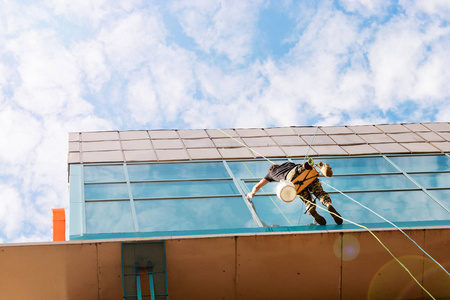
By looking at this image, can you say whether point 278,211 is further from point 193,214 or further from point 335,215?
point 193,214

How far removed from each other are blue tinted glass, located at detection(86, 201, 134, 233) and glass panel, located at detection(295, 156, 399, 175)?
5478 millimetres

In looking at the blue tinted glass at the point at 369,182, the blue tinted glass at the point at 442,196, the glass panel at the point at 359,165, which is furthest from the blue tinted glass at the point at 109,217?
the blue tinted glass at the point at 442,196

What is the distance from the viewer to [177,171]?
1378 centimetres

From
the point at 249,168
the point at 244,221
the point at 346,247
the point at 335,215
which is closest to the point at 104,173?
the point at 249,168

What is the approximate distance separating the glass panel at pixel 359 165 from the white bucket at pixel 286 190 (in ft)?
13.6

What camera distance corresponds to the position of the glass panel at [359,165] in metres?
14.1

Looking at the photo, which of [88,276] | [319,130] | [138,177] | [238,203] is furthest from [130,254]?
[319,130]

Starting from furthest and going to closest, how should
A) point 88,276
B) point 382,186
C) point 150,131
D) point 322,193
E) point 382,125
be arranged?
1. point 382,125
2. point 150,131
3. point 382,186
4. point 322,193
5. point 88,276

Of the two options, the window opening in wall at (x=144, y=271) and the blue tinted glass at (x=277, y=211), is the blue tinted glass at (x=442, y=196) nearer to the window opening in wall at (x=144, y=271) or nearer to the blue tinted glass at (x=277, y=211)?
the blue tinted glass at (x=277, y=211)

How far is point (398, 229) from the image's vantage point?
30.9 feet

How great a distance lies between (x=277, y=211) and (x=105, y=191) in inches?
152

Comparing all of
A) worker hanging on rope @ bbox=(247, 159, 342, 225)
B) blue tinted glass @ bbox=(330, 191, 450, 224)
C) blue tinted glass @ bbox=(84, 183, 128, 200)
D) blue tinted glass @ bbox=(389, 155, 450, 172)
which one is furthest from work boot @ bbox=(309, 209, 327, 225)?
blue tinted glass @ bbox=(389, 155, 450, 172)

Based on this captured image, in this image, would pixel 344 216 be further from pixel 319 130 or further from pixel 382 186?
pixel 319 130

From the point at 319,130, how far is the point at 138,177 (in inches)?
261
